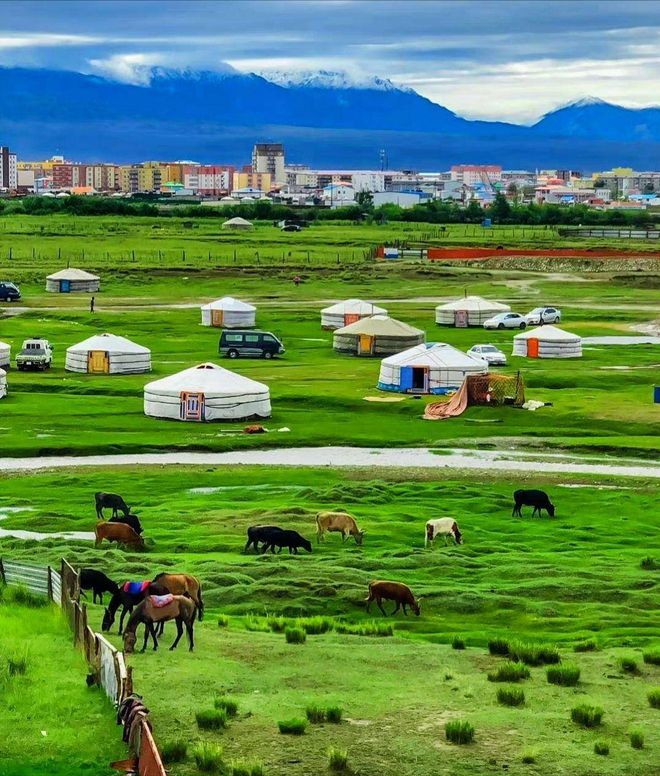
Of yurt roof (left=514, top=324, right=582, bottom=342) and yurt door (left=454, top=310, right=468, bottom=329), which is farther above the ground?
yurt roof (left=514, top=324, right=582, bottom=342)

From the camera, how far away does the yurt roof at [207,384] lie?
55.8 metres

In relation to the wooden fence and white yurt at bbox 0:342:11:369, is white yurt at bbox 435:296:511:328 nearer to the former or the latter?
white yurt at bbox 0:342:11:369

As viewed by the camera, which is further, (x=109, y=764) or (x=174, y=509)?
(x=174, y=509)

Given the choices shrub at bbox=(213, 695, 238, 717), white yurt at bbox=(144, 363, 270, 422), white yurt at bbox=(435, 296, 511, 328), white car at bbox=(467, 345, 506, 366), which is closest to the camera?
shrub at bbox=(213, 695, 238, 717)

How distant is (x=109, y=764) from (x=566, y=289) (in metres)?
104

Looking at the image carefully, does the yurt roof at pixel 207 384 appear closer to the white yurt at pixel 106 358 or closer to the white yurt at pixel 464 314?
the white yurt at pixel 106 358

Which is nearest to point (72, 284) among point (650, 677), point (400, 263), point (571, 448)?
point (400, 263)

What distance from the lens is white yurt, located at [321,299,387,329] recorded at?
88.6m

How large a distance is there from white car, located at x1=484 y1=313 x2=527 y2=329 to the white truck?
101 feet

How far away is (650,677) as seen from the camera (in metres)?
22.4

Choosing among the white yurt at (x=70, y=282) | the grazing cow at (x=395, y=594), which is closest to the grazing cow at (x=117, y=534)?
the grazing cow at (x=395, y=594)

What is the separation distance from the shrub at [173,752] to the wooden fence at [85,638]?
0.42 metres

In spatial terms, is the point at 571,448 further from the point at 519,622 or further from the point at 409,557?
the point at 519,622

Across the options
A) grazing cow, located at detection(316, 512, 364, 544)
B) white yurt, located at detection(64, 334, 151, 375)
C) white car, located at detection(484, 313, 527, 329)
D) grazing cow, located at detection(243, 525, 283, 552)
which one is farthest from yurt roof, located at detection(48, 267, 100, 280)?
grazing cow, located at detection(243, 525, 283, 552)
